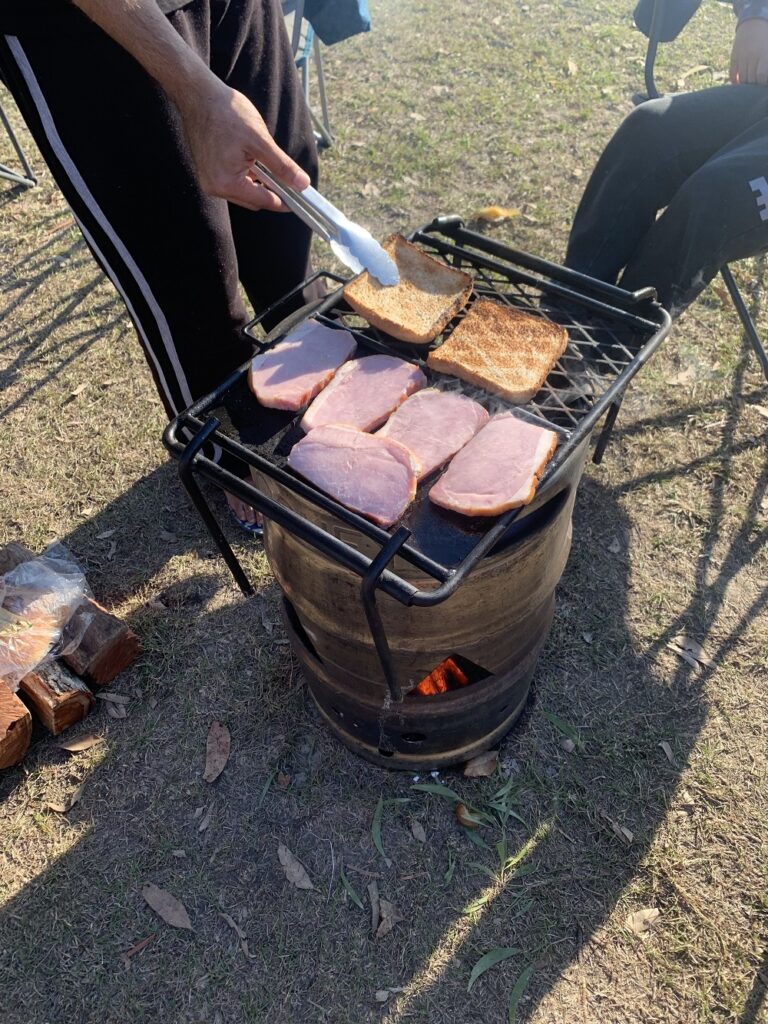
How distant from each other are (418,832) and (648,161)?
3192 mm

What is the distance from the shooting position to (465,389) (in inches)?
75.2

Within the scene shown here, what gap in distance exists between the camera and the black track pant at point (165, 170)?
1.97 metres

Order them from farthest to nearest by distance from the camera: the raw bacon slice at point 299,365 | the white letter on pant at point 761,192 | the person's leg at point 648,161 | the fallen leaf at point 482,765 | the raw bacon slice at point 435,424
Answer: the person's leg at point 648,161 < the white letter on pant at point 761,192 < the fallen leaf at point 482,765 < the raw bacon slice at point 299,365 < the raw bacon slice at point 435,424

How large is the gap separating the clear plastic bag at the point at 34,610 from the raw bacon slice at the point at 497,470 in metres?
1.84

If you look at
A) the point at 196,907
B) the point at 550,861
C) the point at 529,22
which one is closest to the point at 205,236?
the point at 196,907

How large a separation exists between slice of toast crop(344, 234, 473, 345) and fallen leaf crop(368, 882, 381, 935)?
177 cm

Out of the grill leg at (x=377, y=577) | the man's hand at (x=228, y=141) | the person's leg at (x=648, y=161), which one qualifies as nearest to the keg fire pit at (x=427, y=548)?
the grill leg at (x=377, y=577)

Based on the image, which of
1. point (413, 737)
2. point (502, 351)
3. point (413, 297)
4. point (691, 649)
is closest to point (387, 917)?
point (413, 737)

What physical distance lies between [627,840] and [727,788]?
0.44 metres

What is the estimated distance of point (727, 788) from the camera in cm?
260

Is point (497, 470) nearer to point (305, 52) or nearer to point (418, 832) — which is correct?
point (418, 832)

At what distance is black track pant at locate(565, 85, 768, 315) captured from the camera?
2.98 meters

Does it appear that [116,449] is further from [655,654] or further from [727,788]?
[727,788]

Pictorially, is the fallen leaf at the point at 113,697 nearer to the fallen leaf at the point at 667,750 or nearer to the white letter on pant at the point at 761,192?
the fallen leaf at the point at 667,750
